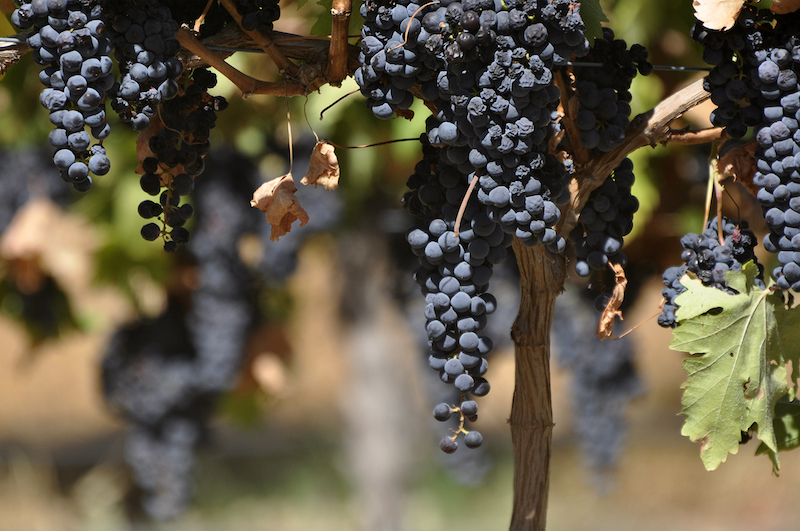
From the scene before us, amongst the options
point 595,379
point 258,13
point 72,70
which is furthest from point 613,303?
point 595,379

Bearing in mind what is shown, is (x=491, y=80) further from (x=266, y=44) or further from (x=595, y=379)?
(x=595, y=379)

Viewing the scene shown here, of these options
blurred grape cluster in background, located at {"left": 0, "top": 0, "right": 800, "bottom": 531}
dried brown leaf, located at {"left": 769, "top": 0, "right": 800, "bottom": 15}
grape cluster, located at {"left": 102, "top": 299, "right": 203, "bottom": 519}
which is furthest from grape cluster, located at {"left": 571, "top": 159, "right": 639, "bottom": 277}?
grape cluster, located at {"left": 102, "top": 299, "right": 203, "bottom": 519}

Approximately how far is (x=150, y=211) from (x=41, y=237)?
5.41 feet

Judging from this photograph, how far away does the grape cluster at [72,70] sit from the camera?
2.09ft

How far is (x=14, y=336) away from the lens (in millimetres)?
6062

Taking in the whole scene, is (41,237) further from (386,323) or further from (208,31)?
Result: (208,31)

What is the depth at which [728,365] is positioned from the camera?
761mm

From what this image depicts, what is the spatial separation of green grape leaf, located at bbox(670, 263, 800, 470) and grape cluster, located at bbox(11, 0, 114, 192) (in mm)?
623

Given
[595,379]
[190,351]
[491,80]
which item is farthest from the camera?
[190,351]

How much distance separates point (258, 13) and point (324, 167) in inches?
6.7

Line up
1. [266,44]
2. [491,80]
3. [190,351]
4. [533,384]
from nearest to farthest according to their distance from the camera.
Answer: [491,80] < [266,44] < [533,384] < [190,351]

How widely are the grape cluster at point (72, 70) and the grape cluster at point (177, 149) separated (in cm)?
9

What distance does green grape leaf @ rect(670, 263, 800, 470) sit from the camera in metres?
0.75

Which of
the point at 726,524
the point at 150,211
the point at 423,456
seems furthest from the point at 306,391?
the point at 150,211
